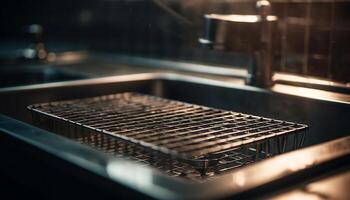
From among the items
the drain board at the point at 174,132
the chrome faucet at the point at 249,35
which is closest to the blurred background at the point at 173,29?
the chrome faucet at the point at 249,35

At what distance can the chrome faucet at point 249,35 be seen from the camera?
96cm

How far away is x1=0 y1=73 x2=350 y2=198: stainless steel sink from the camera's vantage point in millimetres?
621

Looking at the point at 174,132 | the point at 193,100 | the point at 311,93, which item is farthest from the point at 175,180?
the point at 193,100

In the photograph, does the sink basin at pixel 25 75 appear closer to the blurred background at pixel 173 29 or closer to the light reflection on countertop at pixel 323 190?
the blurred background at pixel 173 29

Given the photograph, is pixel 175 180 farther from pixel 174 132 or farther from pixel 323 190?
pixel 174 132

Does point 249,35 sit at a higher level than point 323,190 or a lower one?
higher

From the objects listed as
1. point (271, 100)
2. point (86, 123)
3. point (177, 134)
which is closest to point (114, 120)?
point (86, 123)

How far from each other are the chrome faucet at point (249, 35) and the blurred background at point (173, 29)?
0.04m

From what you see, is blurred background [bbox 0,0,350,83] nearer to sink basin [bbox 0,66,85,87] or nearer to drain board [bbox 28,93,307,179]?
sink basin [bbox 0,66,85,87]

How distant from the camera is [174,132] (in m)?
0.71

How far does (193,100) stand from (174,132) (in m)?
0.38

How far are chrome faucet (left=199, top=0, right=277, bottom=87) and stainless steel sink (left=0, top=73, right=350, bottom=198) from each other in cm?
6

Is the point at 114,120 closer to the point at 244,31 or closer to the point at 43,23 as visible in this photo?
the point at 244,31

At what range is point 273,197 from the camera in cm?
47
